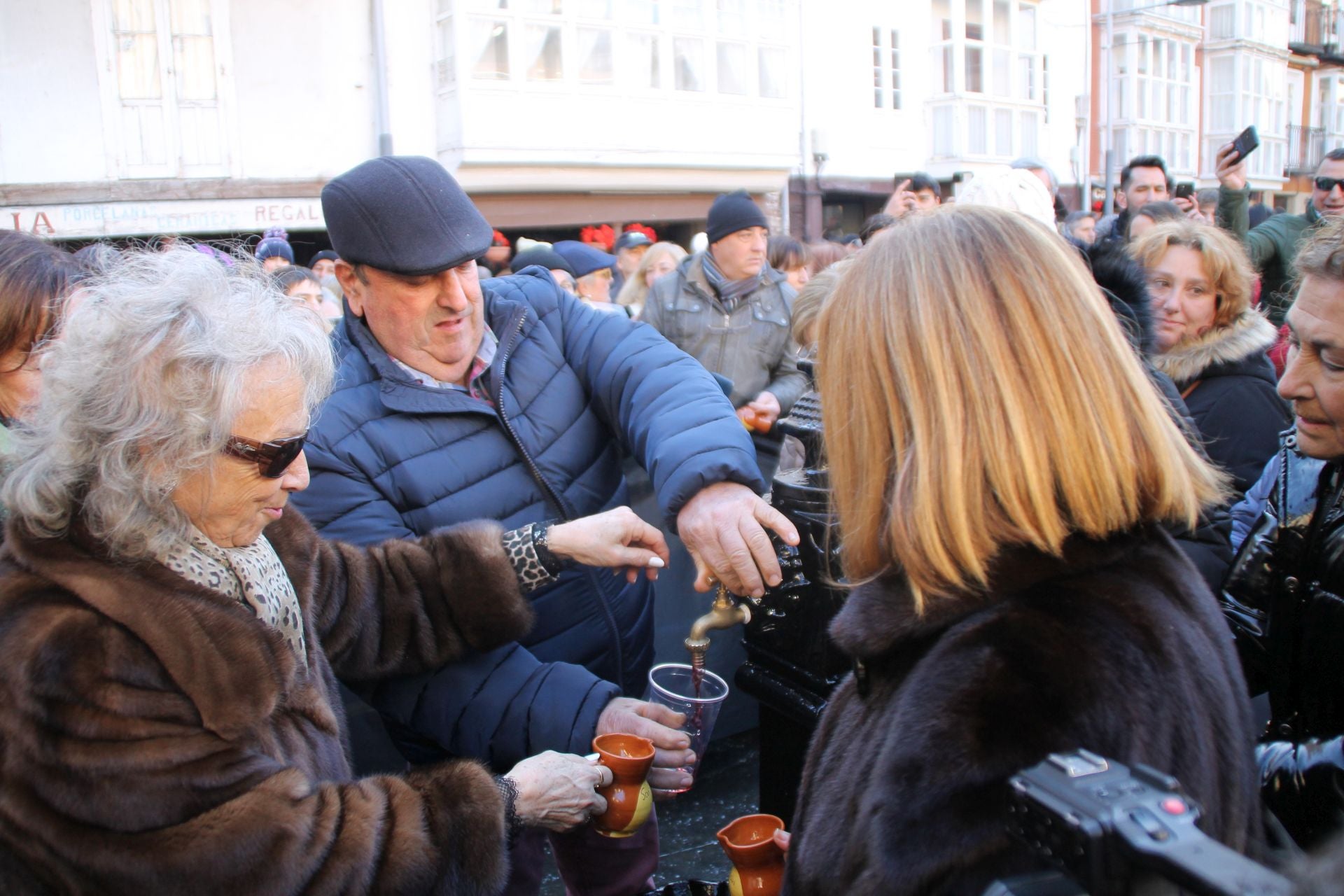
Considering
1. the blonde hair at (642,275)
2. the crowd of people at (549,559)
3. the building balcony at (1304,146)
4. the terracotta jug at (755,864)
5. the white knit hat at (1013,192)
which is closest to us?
the crowd of people at (549,559)

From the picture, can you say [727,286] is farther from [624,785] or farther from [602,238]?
[602,238]

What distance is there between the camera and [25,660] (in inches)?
54.9

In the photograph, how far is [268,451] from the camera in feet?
5.58

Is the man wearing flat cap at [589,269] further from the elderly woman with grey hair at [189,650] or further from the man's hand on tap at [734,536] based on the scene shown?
the elderly woman with grey hair at [189,650]

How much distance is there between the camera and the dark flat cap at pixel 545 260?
23.6 feet

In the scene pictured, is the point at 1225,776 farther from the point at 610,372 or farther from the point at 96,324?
the point at 96,324

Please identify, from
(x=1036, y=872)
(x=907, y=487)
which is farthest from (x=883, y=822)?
(x=907, y=487)

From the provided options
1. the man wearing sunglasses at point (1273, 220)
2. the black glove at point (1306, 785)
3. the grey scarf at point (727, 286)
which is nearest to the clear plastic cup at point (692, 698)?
the black glove at point (1306, 785)

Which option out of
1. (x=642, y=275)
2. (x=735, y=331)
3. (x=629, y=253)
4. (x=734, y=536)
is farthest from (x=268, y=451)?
(x=629, y=253)

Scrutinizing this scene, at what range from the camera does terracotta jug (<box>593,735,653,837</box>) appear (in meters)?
1.96

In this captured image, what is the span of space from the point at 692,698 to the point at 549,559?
0.43m

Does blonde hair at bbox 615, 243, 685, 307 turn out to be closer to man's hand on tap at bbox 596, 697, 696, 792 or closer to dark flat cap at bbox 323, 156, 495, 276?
dark flat cap at bbox 323, 156, 495, 276

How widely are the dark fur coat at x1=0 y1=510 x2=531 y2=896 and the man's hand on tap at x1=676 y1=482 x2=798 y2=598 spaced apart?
59 cm

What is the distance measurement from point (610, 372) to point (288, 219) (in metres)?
11.4
